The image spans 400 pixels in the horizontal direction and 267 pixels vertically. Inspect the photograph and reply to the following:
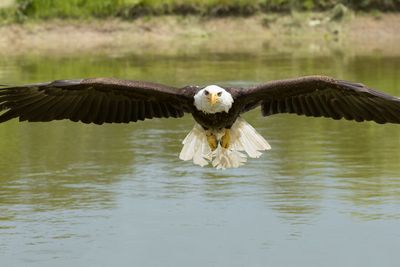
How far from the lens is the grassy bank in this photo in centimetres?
2844

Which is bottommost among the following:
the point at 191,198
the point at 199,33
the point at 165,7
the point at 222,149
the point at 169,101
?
the point at 191,198

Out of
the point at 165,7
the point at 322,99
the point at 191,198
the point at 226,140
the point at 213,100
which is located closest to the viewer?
the point at 213,100

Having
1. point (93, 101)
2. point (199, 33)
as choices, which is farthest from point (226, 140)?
point (199, 33)

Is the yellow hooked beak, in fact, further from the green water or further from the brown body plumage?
the green water

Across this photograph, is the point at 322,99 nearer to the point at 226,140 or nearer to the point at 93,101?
the point at 226,140

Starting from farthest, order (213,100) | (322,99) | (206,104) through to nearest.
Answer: (322,99) < (206,104) < (213,100)

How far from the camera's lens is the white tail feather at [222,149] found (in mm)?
10078

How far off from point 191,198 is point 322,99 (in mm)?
2592

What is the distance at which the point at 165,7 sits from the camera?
28.7m

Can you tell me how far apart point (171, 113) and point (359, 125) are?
266 inches

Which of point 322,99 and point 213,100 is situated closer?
point 213,100

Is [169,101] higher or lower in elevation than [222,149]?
higher

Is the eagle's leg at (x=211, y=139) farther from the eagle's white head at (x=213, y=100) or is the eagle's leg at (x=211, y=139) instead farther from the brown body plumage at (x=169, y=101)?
the eagle's white head at (x=213, y=100)

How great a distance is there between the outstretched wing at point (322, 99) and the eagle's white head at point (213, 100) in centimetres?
20
